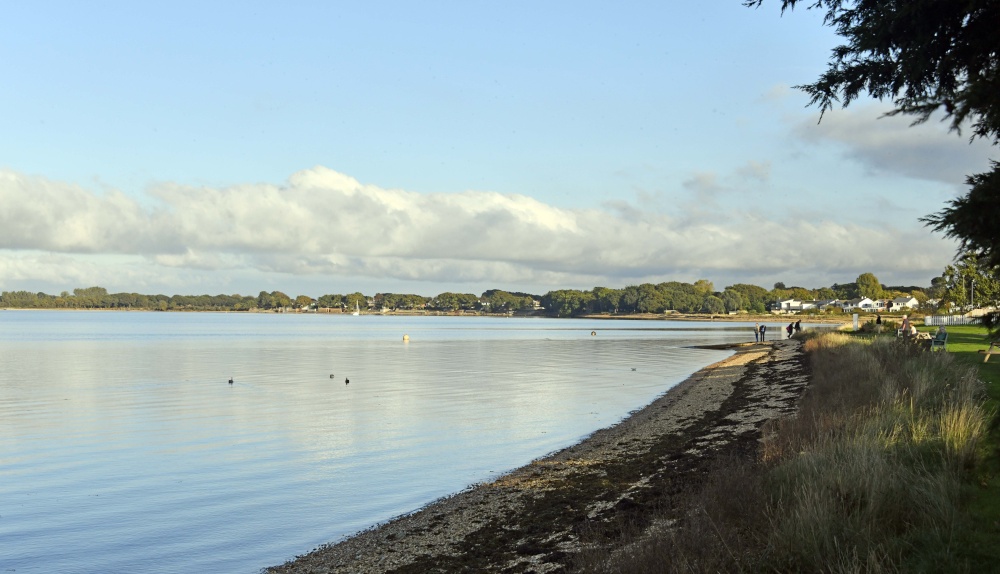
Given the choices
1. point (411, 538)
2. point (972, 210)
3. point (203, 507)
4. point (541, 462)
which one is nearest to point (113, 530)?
point (203, 507)

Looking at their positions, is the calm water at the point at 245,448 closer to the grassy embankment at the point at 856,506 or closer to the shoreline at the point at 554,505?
the shoreline at the point at 554,505

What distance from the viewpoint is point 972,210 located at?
5277 mm

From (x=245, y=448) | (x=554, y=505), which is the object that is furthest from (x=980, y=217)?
(x=245, y=448)

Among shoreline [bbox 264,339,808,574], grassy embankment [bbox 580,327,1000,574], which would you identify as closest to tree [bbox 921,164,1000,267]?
grassy embankment [bbox 580,327,1000,574]

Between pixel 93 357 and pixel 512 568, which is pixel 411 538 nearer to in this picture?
pixel 512 568

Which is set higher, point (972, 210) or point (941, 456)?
point (972, 210)

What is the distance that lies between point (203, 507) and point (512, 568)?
29.9ft

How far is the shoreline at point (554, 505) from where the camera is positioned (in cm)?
1231

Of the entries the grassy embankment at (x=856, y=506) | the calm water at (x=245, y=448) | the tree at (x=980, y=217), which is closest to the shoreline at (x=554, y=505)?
the calm water at (x=245, y=448)

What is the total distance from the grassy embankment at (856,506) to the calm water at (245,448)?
7849 mm

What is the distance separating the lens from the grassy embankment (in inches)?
308

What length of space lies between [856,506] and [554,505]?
7.14 meters

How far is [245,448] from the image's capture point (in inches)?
970

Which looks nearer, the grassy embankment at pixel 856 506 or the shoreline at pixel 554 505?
the grassy embankment at pixel 856 506
